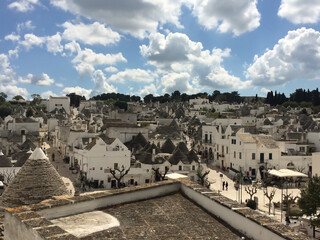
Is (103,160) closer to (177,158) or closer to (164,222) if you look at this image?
(177,158)

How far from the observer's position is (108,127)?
176 ft

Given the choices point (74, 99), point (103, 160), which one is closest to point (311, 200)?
point (103, 160)

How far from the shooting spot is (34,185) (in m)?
14.8

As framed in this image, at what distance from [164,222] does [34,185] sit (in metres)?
7.82

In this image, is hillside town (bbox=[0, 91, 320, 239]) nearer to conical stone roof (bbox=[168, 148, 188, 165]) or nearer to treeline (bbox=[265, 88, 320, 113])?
conical stone roof (bbox=[168, 148, 188, 165])

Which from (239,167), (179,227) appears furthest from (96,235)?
(239,167)

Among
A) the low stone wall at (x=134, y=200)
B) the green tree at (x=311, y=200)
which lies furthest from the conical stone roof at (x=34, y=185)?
the green tree at (x=311, y=200)

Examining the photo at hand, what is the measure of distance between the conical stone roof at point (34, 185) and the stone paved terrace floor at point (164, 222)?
5808mm

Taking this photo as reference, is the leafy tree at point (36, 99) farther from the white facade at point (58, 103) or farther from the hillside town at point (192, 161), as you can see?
the hillside town at point (192, 161)

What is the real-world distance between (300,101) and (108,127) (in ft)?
336

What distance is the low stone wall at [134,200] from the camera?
287 inches

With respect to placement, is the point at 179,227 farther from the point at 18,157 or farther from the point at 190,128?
the point at 190,128

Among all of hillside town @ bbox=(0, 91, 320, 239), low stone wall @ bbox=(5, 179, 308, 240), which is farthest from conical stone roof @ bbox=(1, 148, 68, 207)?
hillside town @ bbox=(0, 91, 320, 239)

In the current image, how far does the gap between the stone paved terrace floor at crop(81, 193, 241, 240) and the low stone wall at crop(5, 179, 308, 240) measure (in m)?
0.25
